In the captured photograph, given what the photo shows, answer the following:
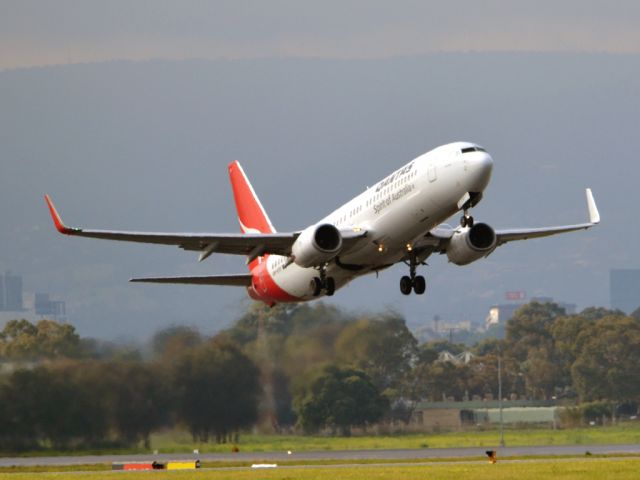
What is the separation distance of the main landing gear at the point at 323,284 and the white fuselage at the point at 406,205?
1.11 ft

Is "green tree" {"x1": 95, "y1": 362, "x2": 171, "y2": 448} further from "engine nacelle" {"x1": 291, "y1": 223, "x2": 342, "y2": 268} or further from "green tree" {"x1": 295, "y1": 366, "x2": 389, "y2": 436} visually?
"engine nacelle" {"x1": 291, "y1": 223, "x2": 342, "y2": 268}

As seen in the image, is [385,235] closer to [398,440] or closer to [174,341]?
[174,341]

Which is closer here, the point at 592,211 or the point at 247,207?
the point at 592,211

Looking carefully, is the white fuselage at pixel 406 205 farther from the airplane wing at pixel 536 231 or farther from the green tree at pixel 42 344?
the green tree at pixel 42 344

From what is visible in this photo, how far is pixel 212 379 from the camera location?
6775 centimetres

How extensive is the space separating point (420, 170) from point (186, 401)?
21174mm

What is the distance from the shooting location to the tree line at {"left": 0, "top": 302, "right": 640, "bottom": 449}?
6556 centimetres

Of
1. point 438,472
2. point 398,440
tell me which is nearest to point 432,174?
point 438,472

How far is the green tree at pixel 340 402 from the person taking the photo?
231ft

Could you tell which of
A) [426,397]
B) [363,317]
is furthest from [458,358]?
[363,317]

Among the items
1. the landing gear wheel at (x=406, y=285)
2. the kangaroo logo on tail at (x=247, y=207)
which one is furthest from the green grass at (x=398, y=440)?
the landing gear wheel at (x=406, y=285)

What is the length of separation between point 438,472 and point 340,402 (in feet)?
Answer: 82.2

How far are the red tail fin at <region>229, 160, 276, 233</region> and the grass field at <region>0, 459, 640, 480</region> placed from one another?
16.7 metres

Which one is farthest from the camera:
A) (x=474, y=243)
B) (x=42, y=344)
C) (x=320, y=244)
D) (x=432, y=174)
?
(x=42, y=344)
